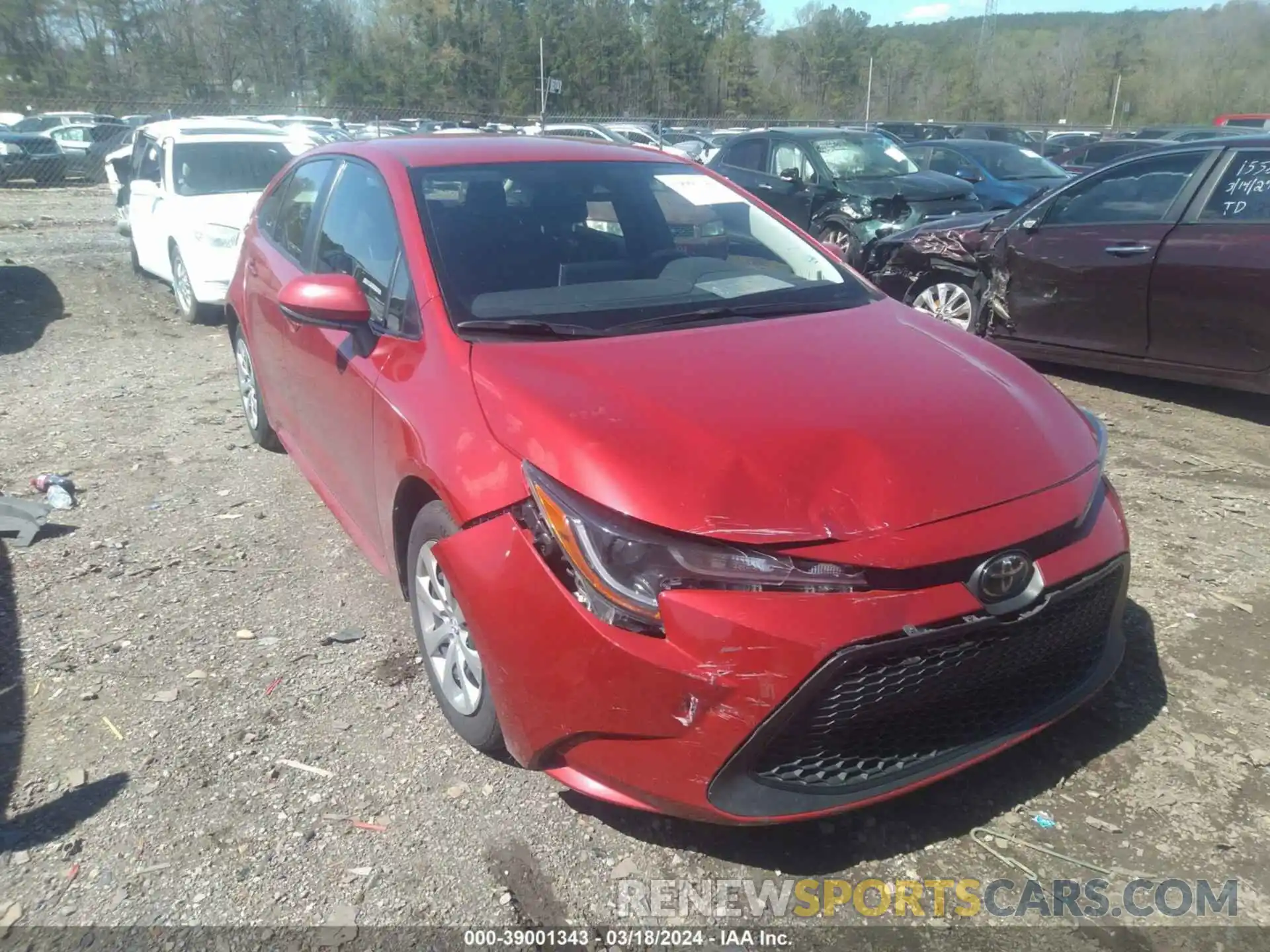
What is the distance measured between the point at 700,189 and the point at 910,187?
7.65 m

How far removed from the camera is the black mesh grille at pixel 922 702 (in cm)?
219

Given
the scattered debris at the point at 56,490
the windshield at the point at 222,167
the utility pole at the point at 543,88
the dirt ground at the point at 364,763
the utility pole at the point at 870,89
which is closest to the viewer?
the dirt ground at the point at 364,763

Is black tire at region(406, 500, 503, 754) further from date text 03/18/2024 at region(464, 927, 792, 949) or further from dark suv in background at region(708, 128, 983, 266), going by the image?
dark suv in background at region(708, 128, 983, 266)

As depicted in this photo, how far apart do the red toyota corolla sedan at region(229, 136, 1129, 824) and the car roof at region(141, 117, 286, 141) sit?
905 cm

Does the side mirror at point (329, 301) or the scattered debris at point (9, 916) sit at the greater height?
the side mirror at point (329, 301)

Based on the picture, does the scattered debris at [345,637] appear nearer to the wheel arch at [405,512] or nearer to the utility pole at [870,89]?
the wheel arch at [405,512]

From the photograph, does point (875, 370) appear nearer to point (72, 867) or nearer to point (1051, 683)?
point (1051, 683)

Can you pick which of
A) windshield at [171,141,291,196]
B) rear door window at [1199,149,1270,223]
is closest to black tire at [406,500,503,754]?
rear door window at [1199,149,1270,223]

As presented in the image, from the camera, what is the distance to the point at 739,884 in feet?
7.98

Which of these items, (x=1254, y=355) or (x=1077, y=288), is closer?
(x=1254, y=355)

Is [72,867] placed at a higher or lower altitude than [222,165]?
lower

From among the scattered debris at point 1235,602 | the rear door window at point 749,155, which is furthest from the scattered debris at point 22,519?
the rear door window at point 749,155

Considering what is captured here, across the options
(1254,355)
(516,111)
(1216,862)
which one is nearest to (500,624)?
(1216,862)

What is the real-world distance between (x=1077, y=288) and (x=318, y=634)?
5.03 meters
